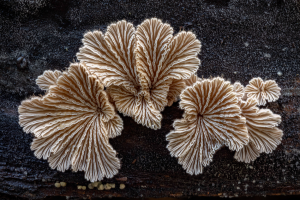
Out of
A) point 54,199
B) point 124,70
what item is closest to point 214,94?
point 124,70

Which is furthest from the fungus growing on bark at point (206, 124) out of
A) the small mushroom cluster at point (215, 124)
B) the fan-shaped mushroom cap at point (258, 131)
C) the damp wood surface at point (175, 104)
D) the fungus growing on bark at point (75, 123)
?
the fungus growing on bark at point (75, 123)

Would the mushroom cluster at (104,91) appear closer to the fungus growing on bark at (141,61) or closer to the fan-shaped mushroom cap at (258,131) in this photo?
the fungus growing on bark at (141,61)

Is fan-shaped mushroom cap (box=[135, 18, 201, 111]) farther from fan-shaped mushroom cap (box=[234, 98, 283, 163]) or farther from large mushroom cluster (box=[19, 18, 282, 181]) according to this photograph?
fan-shaped mushroom cap (box=[234, 98, 283, 163])

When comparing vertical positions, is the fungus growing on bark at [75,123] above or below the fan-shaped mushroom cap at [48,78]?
below

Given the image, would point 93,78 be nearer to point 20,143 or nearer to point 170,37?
point 170,37

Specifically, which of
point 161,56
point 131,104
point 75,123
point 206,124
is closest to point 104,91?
point 131,104

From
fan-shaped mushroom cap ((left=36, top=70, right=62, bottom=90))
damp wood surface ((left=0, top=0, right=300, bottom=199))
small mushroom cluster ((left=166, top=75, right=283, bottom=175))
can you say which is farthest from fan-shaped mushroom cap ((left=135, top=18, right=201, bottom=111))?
fan-shaped mushroom cap ((left=36, top=70, right=62, bottom=90))
